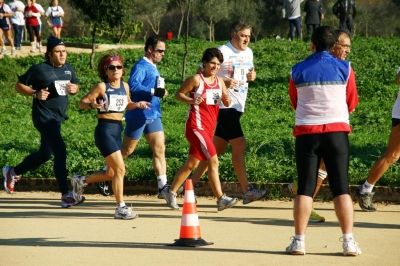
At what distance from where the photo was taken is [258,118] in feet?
54.6

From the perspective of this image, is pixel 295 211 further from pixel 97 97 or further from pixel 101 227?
pixel 97 97

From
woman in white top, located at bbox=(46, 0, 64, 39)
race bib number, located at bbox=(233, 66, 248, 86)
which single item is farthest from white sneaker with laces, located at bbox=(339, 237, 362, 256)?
woman in white top, located at bbox=(46, 0, 64, 39)

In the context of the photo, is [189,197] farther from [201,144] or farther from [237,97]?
[237,97]

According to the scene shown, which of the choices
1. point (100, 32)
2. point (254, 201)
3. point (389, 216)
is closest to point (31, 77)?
point (254, 201)

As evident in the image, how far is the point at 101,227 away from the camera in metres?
8.91

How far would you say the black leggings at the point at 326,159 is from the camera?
7.30 meters

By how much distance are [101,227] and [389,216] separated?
125 inches

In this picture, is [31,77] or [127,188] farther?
[127,188]

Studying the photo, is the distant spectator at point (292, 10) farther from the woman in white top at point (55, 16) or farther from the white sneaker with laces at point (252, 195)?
the white sneaker with laces at point (252, 195)

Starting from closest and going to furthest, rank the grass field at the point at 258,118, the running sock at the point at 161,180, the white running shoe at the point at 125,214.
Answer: the white running shoe at the point at 125,214 → the running sock at the point at 161,180 → the grass field at the point at 258,118

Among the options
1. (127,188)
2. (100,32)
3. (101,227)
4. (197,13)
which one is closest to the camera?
(101,227)

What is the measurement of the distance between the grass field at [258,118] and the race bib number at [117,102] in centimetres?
213

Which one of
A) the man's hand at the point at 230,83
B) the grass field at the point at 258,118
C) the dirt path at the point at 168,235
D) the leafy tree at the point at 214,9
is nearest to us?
the dirt path at the point at 168,235

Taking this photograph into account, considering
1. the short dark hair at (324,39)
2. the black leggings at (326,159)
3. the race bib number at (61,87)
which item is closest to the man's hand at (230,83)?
the race bib number at (61,87)
